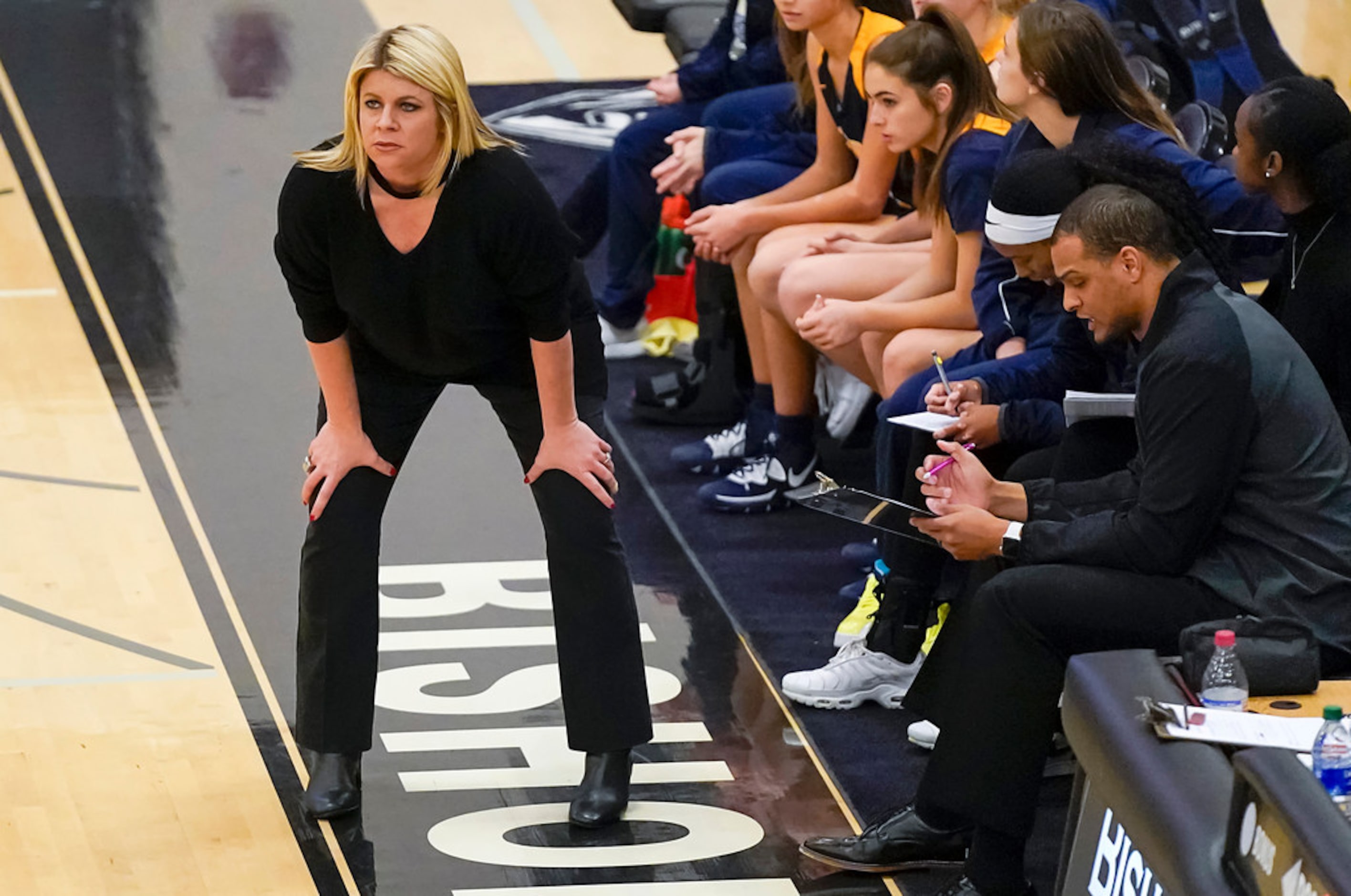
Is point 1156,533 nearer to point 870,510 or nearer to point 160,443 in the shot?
point 870,510

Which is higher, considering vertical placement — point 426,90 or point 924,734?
point 426,90

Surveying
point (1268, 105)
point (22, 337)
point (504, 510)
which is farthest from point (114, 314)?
point (1268, 105)

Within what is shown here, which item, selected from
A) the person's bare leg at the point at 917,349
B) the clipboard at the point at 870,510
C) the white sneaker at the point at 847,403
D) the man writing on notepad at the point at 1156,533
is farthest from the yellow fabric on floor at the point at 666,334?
the man writing on notepad at the point at 1156,533

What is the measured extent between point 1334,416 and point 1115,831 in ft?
2.88

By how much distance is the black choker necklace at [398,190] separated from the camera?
12.1 feet

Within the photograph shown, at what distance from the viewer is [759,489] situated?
5668 mm

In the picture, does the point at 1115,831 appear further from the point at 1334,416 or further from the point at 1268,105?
the point at 1268,105

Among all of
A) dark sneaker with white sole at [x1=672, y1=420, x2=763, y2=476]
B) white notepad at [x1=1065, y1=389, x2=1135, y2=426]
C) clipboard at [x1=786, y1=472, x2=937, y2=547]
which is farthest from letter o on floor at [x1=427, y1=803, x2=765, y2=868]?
dark sneaker with white sole at [x1=672, y1=420, x2=763, y2=476]

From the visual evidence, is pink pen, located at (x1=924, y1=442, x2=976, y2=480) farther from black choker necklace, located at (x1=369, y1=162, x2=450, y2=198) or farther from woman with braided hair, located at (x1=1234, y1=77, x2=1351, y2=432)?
black choker necklace, located at (x1=369, y1=162, x2=450, y2=198)

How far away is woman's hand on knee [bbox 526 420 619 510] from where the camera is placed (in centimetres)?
388

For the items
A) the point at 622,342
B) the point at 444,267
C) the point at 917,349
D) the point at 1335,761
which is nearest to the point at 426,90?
the point at 444,267

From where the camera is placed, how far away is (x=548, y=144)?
26.3 feet

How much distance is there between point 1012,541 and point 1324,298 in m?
0.86

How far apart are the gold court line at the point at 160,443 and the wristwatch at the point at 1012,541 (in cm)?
130
